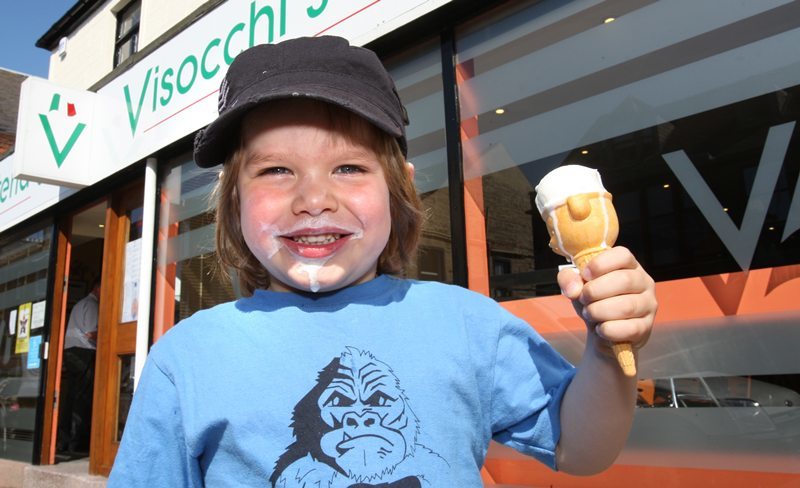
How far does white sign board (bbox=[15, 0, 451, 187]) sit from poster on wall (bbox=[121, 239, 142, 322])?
74 centimetres

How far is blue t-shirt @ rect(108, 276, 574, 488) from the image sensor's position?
114 cm

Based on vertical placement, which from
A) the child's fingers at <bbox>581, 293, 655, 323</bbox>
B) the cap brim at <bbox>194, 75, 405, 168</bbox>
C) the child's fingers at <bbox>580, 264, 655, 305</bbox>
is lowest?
the child's fingers at <bbox>581, 293, 655, 323</bbox>

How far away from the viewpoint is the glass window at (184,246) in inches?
189

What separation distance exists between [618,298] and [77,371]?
7.14 metres

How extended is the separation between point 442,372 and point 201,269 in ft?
13.4

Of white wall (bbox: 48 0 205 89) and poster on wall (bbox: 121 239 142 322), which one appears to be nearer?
poster on wall (bbox: 121 239 142 322)

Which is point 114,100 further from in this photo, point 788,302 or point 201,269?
point 788,302

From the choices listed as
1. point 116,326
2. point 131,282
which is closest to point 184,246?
point 131,282

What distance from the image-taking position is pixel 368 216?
1355 millimetres

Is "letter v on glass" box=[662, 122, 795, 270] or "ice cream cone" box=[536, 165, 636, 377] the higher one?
"letter v on glass" box=[662, 122, 795, 270]

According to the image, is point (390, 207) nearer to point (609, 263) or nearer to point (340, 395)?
point (340, 395)

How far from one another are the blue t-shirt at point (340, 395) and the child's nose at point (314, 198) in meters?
0.22

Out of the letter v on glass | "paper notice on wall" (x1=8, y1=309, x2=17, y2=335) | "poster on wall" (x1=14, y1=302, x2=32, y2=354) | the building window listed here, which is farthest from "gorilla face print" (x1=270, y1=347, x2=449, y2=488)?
"paper notice on wall" (x1=8, y1=309, x2=17, y2=335)

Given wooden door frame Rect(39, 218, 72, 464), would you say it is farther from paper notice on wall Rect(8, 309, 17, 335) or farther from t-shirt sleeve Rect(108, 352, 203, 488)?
t-shirt sleeve Rect(108, 352, 203, 488)
